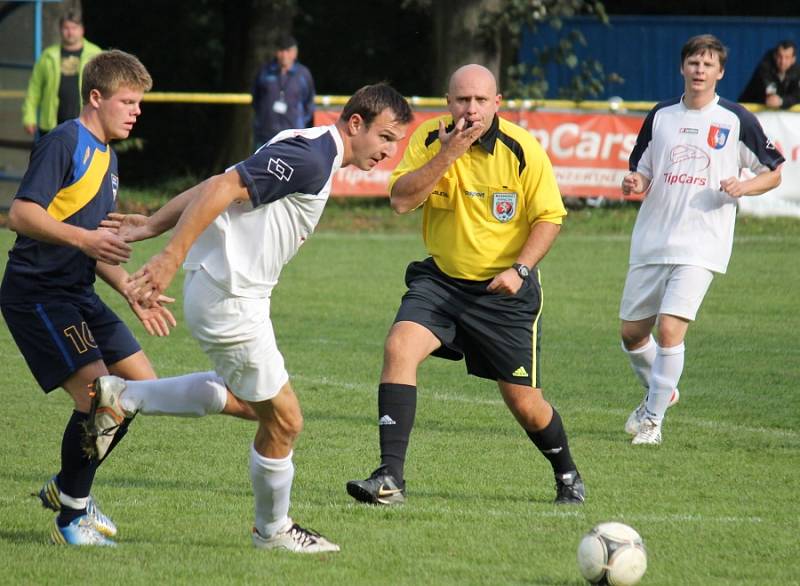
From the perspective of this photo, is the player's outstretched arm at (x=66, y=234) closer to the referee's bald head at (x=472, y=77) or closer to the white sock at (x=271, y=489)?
the white sock at (x=271, y=489)

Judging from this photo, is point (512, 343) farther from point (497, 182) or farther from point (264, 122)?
point (264, 122)

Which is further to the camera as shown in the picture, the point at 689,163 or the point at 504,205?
the point at 689,163

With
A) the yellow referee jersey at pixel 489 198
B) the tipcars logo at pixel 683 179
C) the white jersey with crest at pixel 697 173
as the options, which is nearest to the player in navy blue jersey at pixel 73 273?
the yellow referee jersey at pixel 489 198

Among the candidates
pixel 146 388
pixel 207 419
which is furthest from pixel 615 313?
pixel 146 388

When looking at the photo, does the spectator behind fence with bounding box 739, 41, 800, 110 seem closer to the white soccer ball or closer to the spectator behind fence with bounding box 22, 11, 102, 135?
the spectator behind fence with bounding box 22, 11, 102, 135

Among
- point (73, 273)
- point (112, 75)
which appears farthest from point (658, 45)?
point (73, 273)

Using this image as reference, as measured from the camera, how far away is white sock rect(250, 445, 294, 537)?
5309mm

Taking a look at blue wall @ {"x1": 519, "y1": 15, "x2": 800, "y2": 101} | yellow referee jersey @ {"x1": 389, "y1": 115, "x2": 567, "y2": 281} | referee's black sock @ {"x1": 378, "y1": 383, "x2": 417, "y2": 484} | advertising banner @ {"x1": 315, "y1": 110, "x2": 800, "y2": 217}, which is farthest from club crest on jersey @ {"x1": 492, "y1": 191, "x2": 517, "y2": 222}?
blue wall @ {"x1": 519, "y1": 15, "x2": 800, "y2": 101}

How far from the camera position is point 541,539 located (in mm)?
5742

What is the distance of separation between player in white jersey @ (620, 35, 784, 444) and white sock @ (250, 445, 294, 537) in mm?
2992

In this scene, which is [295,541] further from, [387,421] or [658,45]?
[658,45]

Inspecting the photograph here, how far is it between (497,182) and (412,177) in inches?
17.3

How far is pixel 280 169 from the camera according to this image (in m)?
4.96

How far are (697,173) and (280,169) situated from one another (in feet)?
12.2
